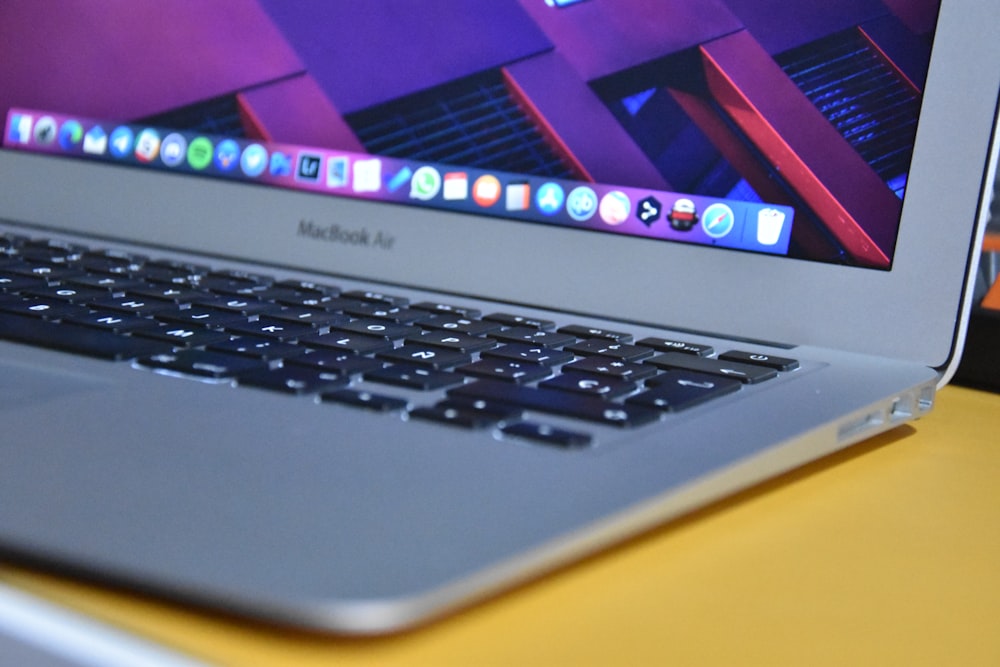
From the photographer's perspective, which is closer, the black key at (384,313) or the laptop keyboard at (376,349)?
the laptop keyboard at (376,349)

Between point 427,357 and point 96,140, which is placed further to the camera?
point 96,140

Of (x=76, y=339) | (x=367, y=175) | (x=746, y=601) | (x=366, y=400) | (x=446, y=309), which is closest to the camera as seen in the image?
(x=746, y=601)

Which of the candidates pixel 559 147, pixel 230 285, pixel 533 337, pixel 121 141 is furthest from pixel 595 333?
pixel 121 141

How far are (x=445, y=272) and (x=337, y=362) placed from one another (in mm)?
226

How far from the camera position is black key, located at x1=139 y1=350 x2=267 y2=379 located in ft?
1.66

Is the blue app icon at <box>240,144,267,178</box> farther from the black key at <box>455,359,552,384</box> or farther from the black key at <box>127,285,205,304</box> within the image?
the black key at <box>455,359,552,384</box>

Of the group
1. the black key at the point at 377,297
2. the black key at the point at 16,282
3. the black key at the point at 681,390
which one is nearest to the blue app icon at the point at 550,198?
the black key at the point at 377,297

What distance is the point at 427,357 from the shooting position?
536 mm

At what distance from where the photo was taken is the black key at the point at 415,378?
49 cm

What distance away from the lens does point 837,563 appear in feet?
1.30

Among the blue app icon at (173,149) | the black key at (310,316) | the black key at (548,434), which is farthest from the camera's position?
the blue app icon at (173,149)

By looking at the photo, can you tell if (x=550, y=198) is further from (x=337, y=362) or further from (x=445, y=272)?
(x=337, y=362)

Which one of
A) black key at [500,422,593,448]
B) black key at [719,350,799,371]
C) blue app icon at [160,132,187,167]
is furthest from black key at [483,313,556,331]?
blue app icon at [160,132,187,167]

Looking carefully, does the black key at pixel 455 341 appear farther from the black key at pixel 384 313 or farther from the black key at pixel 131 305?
the black key at pixel 131 305
